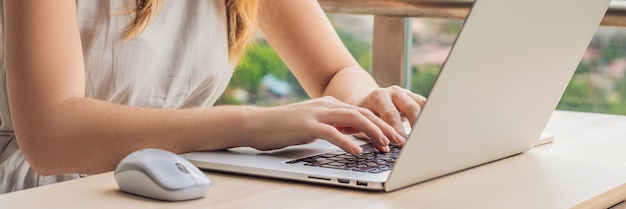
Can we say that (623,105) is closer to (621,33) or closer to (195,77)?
(621,33)

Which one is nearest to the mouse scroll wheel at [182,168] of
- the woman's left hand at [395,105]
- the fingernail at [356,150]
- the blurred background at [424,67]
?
the fingernail at [356,150]

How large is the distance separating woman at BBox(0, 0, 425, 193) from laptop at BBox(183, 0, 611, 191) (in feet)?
0.12

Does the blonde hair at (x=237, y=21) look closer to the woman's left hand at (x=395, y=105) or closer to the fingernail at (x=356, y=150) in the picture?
the woman's left hand at (x=395, y=105)

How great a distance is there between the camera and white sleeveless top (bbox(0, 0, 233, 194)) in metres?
1.52

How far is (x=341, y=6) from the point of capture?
227cm

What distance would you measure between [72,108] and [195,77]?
1.51 feet

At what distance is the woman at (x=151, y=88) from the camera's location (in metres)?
1.16

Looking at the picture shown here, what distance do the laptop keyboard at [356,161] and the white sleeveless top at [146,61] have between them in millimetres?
521

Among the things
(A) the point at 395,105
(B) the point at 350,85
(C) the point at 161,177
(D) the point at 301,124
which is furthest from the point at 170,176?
(B) the point at 350,85

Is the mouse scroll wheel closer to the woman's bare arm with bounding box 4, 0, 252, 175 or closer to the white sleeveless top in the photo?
the woman's bare arm with bounding box 4, 0, 252, 175

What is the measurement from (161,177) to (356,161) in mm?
243

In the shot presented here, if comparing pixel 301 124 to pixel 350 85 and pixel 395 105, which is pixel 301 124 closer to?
pixel 395 105

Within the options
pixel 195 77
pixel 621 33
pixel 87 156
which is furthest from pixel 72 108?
pixel 621 33

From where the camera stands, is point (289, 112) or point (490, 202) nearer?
point (490, 202)
